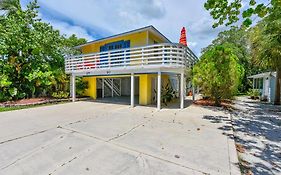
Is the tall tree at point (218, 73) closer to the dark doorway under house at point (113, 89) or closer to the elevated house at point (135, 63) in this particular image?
the elevated house at point (135, 63)

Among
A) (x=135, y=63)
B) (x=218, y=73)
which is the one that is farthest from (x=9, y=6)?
(x=218, y=73)

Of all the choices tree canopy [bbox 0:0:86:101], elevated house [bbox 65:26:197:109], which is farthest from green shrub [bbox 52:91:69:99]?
elevated house [bbox 65:26:197:109]

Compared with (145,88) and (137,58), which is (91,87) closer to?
(145,88)

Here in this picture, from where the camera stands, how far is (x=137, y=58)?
1042cm

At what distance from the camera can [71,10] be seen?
11859 millimetres

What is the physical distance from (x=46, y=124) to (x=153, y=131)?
4494 mm

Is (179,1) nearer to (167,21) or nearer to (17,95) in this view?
(167,21)

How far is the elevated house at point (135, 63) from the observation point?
955 centimetres

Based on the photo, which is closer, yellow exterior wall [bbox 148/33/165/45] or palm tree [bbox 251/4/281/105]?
palm tree [bbox 251/4/281/105]

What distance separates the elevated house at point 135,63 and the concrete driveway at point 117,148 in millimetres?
4056

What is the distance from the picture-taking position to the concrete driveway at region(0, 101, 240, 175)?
3.37 metres

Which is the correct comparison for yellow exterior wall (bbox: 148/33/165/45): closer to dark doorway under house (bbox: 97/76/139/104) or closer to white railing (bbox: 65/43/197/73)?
white railing (bbox: 65/43/197/73)

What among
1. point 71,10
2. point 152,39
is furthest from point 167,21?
point 71,10

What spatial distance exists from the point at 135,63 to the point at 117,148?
652cm
